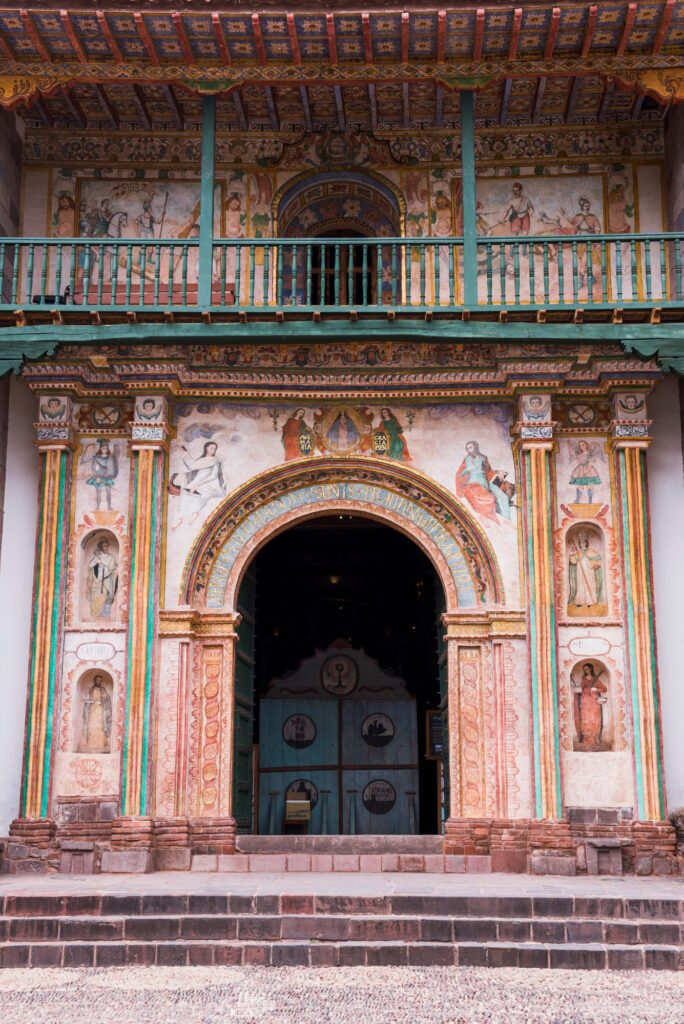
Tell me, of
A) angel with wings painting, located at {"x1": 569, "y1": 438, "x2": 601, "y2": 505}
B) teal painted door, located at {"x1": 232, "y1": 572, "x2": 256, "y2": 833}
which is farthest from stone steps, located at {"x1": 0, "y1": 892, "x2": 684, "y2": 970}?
angel with wings painting, located at {"x1": 569, "y1": 438, "x2": 601, "y2": 505}

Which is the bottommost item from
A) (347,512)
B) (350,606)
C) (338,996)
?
(338,996)

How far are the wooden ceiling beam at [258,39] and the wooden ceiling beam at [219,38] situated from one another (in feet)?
1.04

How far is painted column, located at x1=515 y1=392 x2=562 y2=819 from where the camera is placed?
12812 millimetres

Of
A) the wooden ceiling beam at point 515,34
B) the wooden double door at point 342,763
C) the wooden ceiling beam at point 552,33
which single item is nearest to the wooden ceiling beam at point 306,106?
the wooden ceiling beam at point 515,34

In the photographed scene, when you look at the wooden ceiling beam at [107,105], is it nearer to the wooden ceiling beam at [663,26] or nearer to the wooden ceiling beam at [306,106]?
the wooden ceiling beam at [306,106]

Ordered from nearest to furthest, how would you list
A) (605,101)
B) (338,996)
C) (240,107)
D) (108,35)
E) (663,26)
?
(338,996)
(663,26)
(108,35)
(605,101)
(240,107)

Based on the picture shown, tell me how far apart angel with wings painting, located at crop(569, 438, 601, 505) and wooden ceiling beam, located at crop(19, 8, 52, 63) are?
6890 millimetres

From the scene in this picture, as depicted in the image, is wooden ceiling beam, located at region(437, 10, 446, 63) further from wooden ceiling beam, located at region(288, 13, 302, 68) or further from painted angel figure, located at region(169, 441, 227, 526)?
painted angel figure, located at region(169, 441, 227, 526)

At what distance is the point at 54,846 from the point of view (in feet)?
42.1

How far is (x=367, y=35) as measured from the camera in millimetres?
12641

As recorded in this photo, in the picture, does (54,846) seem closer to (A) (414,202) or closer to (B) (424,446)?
(B) (424,446)

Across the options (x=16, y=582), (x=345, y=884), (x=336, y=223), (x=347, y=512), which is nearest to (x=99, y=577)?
(x=16, y=582)

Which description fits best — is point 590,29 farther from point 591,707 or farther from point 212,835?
point 212,835

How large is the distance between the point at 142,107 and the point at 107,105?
1.28 feet
